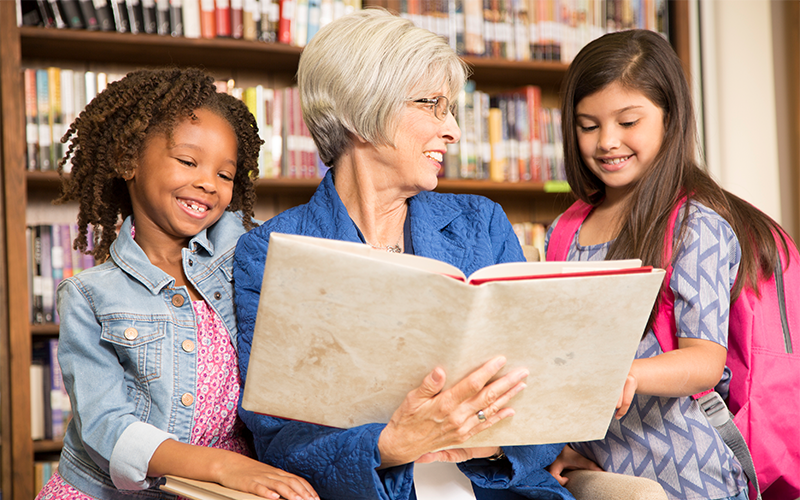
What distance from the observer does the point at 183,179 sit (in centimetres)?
117

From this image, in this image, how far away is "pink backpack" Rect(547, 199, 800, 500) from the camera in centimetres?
117

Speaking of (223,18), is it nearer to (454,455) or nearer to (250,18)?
(250,18)

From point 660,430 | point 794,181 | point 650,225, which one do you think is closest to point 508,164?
point 794,181

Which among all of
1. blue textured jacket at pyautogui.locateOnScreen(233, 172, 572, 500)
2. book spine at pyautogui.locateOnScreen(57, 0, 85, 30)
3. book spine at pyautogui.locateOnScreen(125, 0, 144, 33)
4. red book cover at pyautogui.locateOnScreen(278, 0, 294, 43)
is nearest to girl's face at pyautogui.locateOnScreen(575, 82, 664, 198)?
blue textured jacket at pyautogui.locateOnScreen(233, 172, 572, 500)

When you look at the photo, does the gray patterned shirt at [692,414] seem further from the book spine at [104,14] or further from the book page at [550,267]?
the book spine at [104,14]

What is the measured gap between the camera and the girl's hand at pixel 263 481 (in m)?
0.91

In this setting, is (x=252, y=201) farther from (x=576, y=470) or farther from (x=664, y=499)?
(x=664, y=499)

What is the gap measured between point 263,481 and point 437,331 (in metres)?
0.38

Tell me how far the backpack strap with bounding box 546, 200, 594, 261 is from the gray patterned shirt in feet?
0.95

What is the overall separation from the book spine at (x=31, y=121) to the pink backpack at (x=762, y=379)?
194cm

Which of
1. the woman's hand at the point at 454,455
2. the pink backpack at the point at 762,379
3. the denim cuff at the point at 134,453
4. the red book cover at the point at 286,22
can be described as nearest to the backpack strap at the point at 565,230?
the pink backpack at the point at 762,379

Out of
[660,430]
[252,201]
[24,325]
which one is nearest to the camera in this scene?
[660,430]

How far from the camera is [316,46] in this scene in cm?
124

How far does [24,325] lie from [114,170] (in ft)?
3.58
